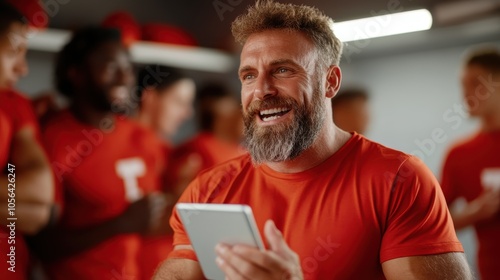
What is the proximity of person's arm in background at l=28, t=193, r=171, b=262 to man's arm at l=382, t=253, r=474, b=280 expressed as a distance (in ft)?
3.43

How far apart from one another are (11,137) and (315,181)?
0.95m

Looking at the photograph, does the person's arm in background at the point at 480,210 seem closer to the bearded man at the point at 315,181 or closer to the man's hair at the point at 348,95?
the man's hair at the point at 348,95

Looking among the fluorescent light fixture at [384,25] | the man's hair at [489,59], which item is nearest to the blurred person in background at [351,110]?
the fluorescent light fixture at [384,25]

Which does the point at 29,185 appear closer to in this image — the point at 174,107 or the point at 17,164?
the point at 17,164

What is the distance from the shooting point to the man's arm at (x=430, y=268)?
110cm

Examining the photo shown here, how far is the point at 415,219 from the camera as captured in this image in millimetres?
1146

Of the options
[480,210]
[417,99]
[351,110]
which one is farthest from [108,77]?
[480,210]

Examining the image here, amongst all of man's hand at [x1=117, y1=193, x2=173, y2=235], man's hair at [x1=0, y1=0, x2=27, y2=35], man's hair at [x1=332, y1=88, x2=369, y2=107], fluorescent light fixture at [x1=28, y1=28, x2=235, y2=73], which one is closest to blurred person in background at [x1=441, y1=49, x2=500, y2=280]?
man's hair at [x1=332, y1=88, x2=369, y2=107]

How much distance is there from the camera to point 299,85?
1.28 m

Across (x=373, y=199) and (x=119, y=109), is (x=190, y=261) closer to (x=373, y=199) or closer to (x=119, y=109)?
(x=373, y=199)

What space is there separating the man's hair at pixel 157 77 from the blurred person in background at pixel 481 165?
104 centimetres

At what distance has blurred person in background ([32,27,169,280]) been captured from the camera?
184 cm

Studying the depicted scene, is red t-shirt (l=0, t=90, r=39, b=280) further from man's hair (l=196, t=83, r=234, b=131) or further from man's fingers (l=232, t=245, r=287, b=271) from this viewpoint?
man's fingers (l=232, t=245, r=287, b=271)

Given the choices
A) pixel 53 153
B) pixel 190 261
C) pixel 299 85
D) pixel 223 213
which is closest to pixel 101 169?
pixel 53 153
